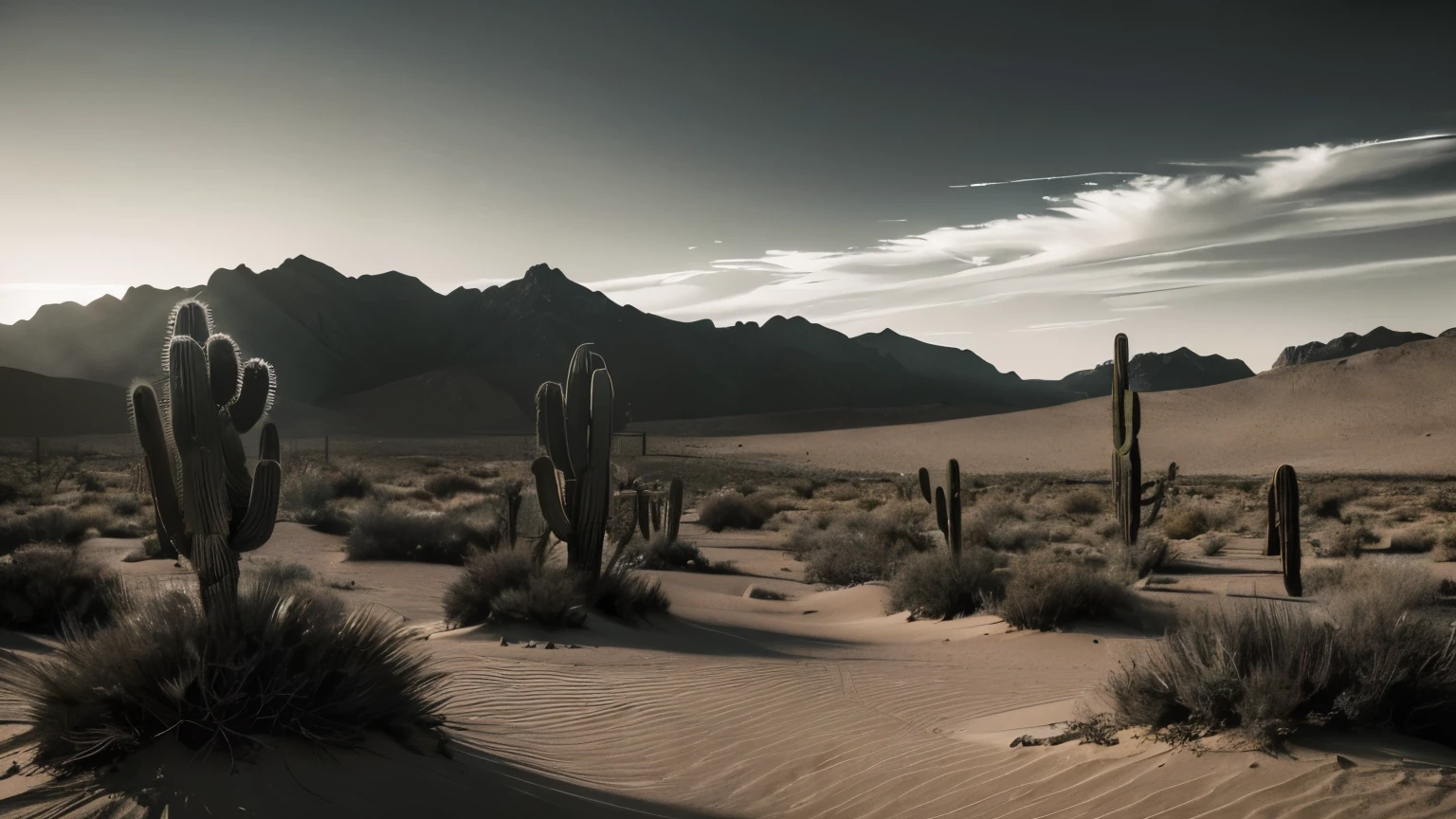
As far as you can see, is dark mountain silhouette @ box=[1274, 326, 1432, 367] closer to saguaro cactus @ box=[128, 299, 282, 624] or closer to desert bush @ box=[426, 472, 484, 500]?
desert bush @ box=[426, 472, 484, 500]

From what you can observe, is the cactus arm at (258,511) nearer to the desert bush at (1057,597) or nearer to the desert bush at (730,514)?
the desert bush at (1057,597)

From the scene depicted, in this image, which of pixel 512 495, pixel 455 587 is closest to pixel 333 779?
pixel 455 587

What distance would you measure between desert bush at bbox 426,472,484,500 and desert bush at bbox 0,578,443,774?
30648mm

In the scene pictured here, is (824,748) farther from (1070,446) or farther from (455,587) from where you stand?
(1070,446)

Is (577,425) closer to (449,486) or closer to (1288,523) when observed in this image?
(1288,523)

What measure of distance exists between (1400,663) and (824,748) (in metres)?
3.97

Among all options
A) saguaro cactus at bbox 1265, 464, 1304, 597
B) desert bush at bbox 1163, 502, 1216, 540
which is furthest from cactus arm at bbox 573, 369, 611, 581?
desert bush at bbox 1163, 502, 1216, 540

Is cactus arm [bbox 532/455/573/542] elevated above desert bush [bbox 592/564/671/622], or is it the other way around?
cactus arm [bbox 532/455/573/542]

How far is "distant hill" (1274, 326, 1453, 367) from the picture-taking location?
119050mm

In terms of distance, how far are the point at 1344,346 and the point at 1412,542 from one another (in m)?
127

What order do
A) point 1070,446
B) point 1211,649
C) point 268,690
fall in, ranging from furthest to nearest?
point 1070,446
point 1211,649
point 268,690

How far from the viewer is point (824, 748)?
25.0 ft

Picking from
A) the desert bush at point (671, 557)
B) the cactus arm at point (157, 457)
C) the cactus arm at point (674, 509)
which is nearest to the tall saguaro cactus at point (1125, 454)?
the desert bush at point (671, 557)

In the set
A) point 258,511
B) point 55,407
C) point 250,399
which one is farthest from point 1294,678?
point 55,407
